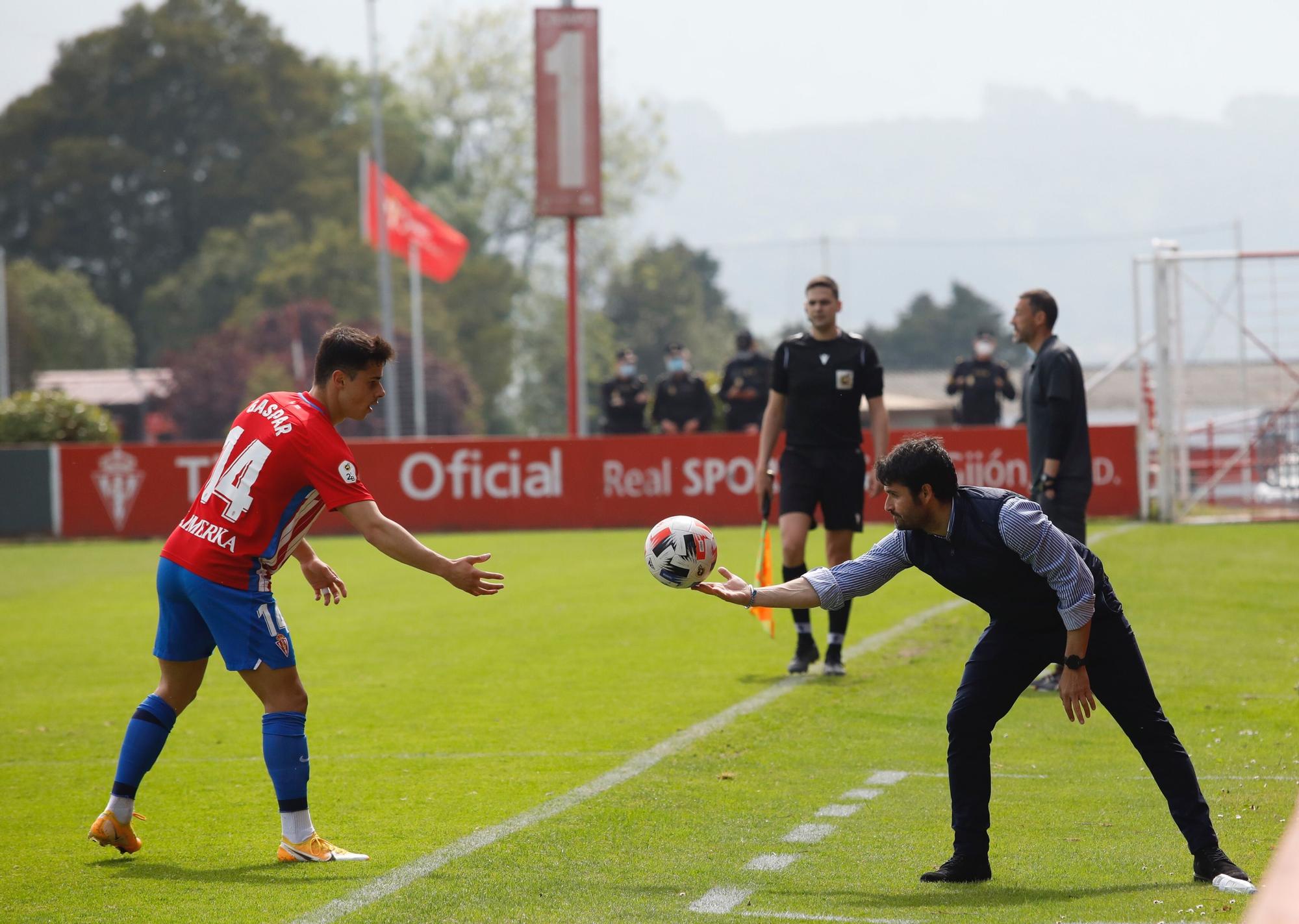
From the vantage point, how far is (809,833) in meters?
5.71

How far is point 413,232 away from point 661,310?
40.7m

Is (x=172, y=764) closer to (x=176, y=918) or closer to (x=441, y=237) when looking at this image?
(x=176, y=918)

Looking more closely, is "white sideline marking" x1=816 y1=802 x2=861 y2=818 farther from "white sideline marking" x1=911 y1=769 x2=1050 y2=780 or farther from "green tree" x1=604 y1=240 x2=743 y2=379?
"green tree" x1=604 y1=240 x2=743 y2=379

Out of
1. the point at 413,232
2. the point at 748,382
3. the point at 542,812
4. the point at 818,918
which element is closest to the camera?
the point at 818,918

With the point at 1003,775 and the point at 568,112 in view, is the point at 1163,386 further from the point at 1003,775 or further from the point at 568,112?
the point at 1003,775

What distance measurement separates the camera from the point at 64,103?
7056 cm

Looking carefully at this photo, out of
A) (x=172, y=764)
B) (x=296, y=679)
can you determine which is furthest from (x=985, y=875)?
(x=172, y=764)

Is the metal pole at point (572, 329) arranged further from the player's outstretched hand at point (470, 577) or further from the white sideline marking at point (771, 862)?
the white sideline marking at point (771, 862)

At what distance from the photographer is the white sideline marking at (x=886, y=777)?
6594mm

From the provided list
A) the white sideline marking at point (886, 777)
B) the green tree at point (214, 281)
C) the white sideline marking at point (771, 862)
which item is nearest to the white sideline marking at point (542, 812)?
the white sideline marking at point (771, 862)

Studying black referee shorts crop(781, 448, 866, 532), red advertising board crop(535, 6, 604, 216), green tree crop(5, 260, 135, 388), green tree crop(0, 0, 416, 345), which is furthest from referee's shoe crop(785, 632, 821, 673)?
green tree crop(0, 0, 416, 345)

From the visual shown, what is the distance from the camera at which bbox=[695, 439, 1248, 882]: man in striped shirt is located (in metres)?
4.98

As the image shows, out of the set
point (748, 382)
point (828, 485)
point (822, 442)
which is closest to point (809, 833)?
point (828, 485)

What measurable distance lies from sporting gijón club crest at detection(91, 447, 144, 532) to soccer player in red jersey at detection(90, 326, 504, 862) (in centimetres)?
1844
